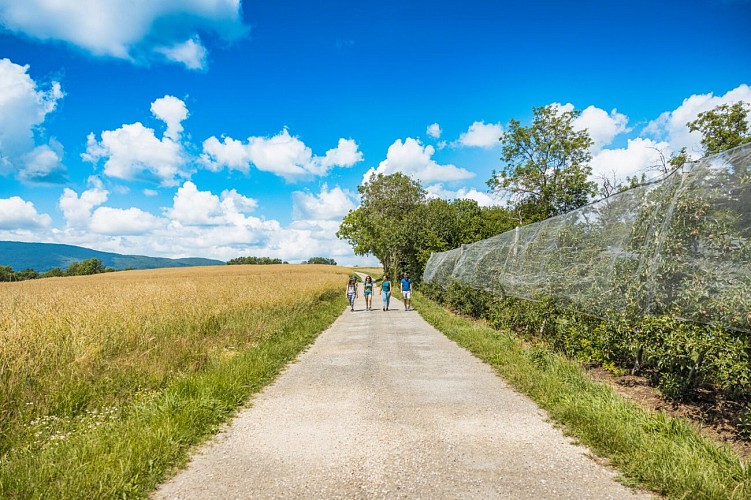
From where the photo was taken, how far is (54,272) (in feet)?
247

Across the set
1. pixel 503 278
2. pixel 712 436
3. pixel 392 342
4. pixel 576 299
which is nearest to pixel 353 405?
pixel 712 436

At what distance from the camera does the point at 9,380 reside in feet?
14.4

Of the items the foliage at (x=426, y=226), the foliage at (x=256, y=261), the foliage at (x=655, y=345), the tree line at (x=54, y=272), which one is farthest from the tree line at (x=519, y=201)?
the foliage at (x=256, y=261)

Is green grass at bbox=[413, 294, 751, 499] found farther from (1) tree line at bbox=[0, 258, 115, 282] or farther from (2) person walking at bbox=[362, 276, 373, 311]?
(1) tree line at bbox=[0, 258, 115, 282]

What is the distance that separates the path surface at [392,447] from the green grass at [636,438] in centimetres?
19

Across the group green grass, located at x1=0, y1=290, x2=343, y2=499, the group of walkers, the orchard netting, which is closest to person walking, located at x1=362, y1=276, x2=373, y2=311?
the group of walkers

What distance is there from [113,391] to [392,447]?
3.56 m

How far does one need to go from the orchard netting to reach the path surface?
5.97ft

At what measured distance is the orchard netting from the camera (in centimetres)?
372

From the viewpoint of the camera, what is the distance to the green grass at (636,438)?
2.76 m

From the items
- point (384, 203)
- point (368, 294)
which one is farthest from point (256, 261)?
point (368, 294)

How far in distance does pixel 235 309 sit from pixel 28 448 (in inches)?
322

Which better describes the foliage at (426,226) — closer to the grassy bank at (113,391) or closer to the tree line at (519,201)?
the tree line at (519,201)

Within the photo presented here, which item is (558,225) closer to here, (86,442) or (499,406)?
(499,406)
